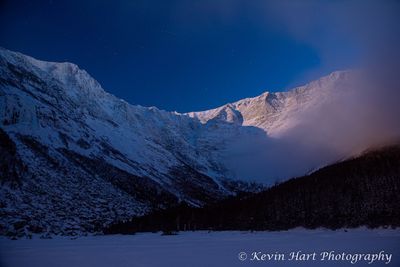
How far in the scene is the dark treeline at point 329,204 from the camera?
65169 mm

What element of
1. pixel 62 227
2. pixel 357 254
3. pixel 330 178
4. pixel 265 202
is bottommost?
pixel 62 227

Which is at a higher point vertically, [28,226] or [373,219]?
[373,219]

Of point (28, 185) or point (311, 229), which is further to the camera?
point (28, 185)

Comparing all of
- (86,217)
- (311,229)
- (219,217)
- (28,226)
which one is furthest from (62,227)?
(311,229)

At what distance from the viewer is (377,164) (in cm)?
8231

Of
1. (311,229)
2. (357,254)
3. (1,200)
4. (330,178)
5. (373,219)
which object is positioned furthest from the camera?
(1,200)

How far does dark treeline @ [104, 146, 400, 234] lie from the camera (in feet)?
214

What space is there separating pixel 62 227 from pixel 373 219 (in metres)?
95.4

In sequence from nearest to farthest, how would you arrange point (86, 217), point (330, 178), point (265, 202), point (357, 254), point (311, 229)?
point (357, 254) → point (311, 229) → point (330, 178) → point (265, 202) → point (86, 217)

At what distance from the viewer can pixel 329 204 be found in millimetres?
76688

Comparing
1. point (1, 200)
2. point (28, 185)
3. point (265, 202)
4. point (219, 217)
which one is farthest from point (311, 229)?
point (28, 185)

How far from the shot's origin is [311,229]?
65.8m

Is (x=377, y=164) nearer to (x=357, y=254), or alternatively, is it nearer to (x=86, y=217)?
(x=357, y=254)

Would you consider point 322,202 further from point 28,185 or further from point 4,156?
point 4,156
